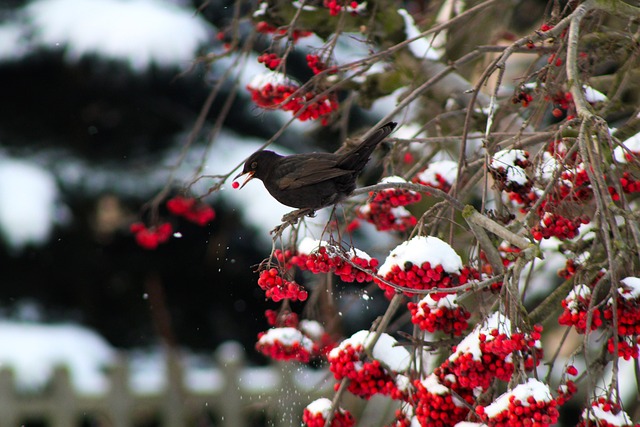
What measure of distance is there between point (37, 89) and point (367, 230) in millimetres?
2311

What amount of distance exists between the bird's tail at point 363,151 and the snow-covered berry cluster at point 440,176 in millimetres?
363

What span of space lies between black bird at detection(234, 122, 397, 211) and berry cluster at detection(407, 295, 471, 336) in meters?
0.42

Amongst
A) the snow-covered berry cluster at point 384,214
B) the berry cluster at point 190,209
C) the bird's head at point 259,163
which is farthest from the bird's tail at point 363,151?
the berry cluster at point 190,209

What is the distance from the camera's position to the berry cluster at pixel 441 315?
64.9 inches

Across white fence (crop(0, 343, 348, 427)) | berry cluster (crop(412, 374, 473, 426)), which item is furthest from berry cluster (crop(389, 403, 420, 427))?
white fence (crop(0, 343, 348, 427))

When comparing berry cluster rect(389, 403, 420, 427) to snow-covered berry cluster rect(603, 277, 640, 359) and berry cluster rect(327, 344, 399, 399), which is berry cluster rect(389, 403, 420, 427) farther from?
snow-covered berry cluster rect(603, 277, 640, 359)

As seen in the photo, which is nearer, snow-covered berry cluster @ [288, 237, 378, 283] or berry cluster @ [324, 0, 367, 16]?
snow-covered berry cluster @ [288, 237, 378, 283]

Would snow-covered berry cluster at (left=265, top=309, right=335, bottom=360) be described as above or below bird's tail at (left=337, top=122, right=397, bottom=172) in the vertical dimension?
below

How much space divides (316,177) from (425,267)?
0.48 meters

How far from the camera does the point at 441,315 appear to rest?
1.65 m

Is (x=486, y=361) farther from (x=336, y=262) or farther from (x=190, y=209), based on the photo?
(x=190, y=209)

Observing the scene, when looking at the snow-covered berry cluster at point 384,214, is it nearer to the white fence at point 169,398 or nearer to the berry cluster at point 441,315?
the berry cluster at point 441,315

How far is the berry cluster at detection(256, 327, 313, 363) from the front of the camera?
2.20 m

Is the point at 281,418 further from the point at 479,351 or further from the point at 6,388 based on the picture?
the point at 479,351
